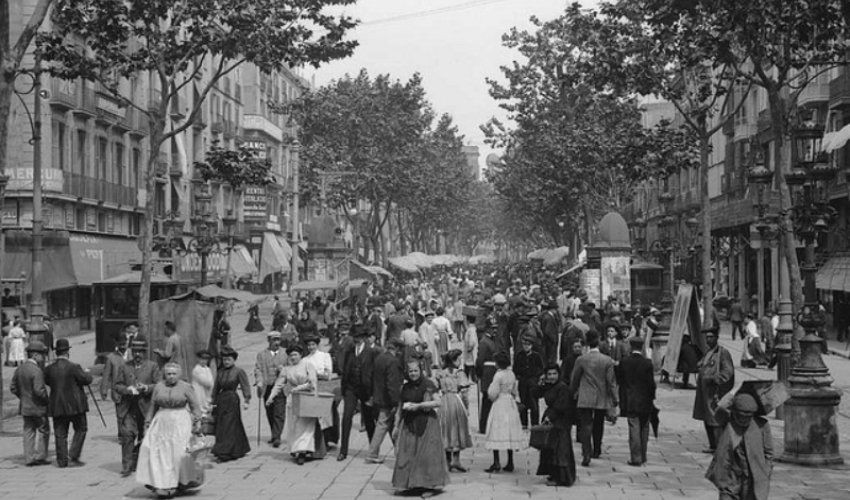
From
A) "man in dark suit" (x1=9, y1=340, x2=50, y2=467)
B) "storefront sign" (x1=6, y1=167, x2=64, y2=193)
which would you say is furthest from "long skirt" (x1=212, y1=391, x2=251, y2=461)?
"storefront sign" (x1=6, y1=167, x2=64, y2=193)

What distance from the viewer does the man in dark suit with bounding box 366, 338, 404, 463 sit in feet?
43.5

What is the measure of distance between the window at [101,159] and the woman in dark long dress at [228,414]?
93.8 ft

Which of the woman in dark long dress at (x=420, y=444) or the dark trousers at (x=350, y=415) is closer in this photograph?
the woman in dark long dress at (x=420, y=444)

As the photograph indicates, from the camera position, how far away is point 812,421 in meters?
12.7

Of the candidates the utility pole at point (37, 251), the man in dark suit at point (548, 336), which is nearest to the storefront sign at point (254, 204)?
the utility pole at point (37, 251)

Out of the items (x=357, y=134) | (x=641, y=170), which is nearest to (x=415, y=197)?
(x=357, y=134)

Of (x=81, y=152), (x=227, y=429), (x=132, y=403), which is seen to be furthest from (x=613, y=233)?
(x=132, y=403)

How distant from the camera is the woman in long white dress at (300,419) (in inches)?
529

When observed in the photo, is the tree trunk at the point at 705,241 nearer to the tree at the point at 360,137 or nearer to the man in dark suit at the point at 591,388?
the man in dark suit at the point at 591,388

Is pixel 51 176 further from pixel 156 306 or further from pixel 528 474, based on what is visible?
pixel 528 474

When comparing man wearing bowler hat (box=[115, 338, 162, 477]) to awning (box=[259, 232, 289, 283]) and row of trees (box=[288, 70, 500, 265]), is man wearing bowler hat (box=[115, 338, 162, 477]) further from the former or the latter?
awning (box=[259, 232, 289, 283])

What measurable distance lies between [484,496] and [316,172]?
144 ft

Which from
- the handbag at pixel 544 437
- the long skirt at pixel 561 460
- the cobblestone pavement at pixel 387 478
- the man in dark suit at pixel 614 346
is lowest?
the cobblestone pavement at pixel 387 478

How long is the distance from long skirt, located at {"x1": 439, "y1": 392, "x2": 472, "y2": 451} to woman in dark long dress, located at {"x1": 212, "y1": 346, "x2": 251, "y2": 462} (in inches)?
105
